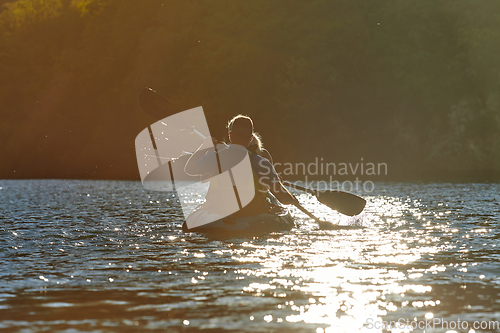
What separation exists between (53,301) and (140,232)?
251 inches

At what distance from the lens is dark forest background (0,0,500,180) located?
52.8 metres


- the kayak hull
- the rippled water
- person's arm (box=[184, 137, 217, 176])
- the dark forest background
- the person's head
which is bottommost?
the rippled water

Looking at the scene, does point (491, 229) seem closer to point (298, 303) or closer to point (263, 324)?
point (298, 303)

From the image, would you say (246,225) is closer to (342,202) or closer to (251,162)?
(251,162)

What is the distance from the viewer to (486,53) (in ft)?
180

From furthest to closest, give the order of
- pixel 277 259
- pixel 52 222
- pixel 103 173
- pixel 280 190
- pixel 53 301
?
pixel 103 173
pixel 52 222
pixel 280 190
pixel 277 259
pixel 53 301

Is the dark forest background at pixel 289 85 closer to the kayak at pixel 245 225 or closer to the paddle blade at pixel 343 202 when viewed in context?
the paddle blade at pixel 343 202

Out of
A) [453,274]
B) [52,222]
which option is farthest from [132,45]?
[453,274]

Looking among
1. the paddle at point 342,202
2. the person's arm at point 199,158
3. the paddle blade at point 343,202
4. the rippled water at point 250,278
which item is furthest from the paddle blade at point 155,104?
the paddle blade at point 343,202

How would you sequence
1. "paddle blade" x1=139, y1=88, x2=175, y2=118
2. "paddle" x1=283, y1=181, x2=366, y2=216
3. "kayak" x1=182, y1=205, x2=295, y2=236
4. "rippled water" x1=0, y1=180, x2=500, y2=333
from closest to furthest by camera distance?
"rippled water" x1=0, y1=180, x2=500, y2=333 → "kayak" x1=182, y1=205, x2=295, y2=236 → "paddle" x1=283, y1=181, x2=366, y2=216 → "paddle blade" x1=139, y1=88, x2=175, y2=118

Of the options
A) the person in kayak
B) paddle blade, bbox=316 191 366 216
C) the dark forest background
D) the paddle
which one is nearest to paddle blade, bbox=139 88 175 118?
the person in kayak

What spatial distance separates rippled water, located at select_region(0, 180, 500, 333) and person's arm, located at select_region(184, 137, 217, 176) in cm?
135

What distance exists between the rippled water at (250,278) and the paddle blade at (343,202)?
1.65 ft

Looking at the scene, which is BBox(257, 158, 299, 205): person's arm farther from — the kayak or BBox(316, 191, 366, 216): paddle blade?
BBox(316, 191, 366, 216): paddle blade
